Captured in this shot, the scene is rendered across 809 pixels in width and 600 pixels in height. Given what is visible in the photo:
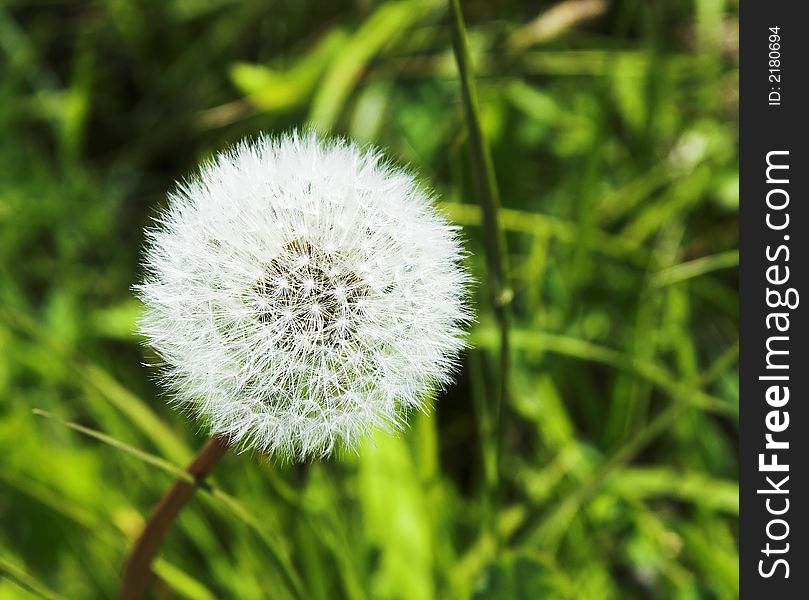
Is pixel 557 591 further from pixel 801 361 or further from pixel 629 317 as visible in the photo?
pixel 629 317

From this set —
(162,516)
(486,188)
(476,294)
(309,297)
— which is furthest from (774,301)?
(162,516)

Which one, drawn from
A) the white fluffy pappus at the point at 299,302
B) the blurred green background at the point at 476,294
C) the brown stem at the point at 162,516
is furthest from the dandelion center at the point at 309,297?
the blurred green background at the point at 476,294

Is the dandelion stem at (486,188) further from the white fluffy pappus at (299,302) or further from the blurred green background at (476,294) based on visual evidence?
the blurred green background at (476,294)

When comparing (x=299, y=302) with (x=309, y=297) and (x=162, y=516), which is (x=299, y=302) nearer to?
(x=309, y=297)

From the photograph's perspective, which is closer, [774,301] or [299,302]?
[299,302]

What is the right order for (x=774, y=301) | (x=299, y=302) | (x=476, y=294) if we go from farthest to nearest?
(x=476, y=294) → (x=774, y=301) → (x=299, y=302)

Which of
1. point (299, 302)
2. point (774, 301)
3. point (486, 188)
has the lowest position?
point (299, 302)

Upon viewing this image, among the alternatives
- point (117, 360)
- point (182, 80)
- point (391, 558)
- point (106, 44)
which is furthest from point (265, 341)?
point (106, 44)
